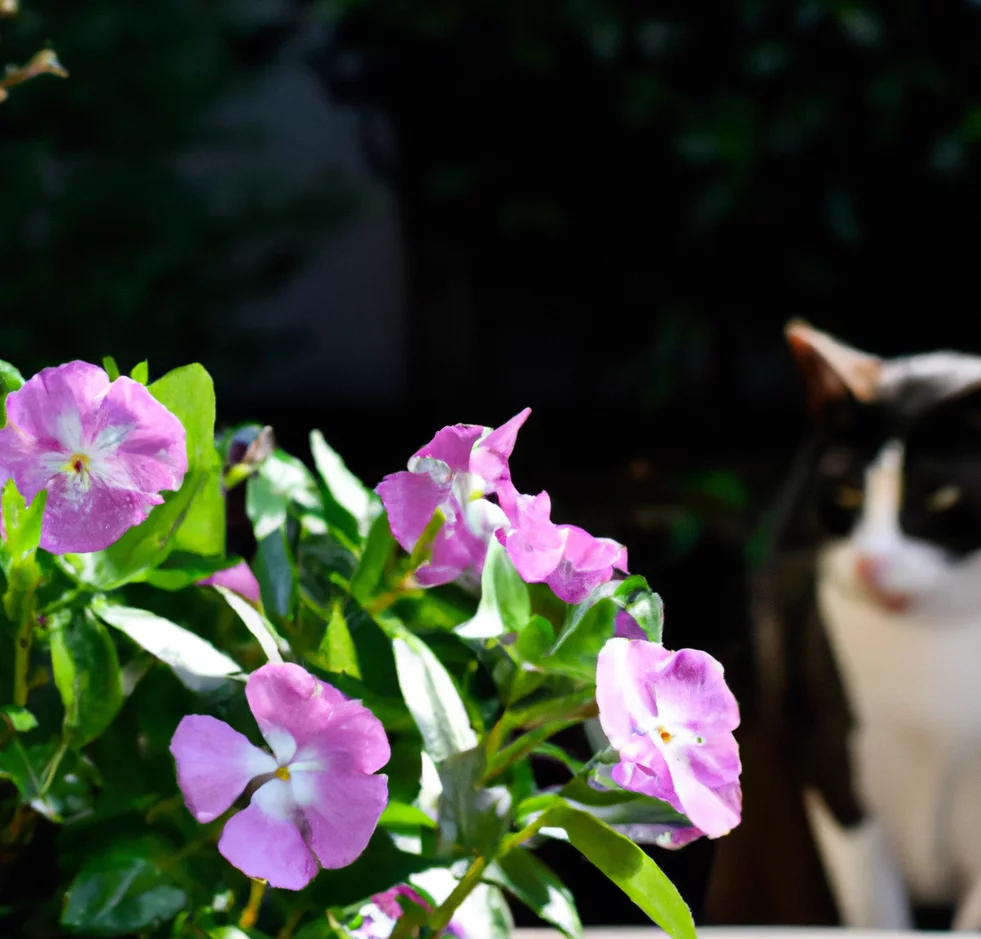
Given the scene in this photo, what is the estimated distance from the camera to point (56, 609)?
28cm

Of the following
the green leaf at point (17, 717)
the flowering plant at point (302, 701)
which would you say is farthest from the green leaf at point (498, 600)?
the green leaf at point (17, 717)

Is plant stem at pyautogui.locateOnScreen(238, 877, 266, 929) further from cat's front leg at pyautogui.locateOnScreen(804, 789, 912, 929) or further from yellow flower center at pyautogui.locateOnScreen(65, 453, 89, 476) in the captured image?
cat's front leg at pyautogui.locateOnScreen(804, 789, 912, 929)

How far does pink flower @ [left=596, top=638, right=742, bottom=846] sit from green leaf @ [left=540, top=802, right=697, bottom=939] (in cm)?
1

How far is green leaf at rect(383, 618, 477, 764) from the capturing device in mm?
263

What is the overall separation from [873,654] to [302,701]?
650 mm

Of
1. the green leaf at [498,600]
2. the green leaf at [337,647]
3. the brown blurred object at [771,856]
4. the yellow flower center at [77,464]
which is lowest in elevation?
the brown blurred object at [771,856]

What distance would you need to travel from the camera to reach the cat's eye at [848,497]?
0.80 meters

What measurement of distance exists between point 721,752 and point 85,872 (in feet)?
0.50

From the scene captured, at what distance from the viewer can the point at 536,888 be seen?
0.29 meters

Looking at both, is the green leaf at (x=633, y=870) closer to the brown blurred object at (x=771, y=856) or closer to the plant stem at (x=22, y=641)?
the plant stem at (x=22, y=641)

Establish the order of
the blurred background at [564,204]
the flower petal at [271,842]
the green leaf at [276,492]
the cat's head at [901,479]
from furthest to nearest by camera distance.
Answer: the blurred background at [564,204] < the cat's head at [901,479] < the green leaf at [276,492] < the flower petal at [271,842]

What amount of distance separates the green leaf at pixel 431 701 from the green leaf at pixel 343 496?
8 cm

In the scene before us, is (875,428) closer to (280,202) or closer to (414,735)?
(414,735)

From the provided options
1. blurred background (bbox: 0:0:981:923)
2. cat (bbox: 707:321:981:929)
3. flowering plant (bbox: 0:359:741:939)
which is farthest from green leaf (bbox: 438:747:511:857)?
blurred background (bbox: 0:0:981:923)
